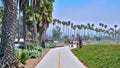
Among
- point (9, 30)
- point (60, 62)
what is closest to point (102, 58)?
point (60, 62)

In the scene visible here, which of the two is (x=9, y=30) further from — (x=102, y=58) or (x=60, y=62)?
(x=102, y=58)

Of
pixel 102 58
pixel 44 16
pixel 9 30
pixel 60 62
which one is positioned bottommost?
pixel 60 62

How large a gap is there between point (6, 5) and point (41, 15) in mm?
46596

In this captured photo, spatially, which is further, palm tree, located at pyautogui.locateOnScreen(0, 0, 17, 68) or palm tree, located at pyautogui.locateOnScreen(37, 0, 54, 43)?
palm tree, located at pyautogui.locateOnScreen(37, 0, 54, 43)

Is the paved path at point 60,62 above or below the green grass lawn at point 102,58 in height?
below

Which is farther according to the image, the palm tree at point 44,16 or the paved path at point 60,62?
the palm tree at point 44,16

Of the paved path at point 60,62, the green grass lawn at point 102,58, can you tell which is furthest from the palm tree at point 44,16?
the paved path at point 60,62

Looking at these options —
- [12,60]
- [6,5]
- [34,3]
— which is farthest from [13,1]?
[34,3]

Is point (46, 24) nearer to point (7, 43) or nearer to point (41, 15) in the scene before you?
point (41, 15)

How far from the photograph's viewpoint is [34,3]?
163 ft

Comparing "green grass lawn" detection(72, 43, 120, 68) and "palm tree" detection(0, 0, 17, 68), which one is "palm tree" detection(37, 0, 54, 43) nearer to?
"green grass lawn" detection(72, 43, 120, 68)

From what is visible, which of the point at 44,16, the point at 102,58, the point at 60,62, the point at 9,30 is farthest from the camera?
the point at 44,16

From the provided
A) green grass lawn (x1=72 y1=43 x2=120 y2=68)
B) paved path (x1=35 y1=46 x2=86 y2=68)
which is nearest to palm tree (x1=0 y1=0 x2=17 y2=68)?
green grass lawn (x1=72 y1=43 x2=120 y2=68)

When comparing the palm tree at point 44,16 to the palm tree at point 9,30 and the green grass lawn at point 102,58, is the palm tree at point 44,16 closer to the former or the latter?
the green grass lawn at point 102,58
